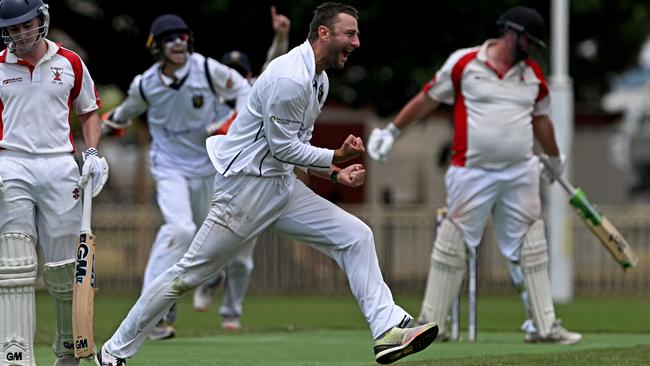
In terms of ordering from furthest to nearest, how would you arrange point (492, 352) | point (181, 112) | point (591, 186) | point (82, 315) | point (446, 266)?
point (591, 186) < point (181, 112) < point (446, 266) < point (492, 352) < point (82, 315)

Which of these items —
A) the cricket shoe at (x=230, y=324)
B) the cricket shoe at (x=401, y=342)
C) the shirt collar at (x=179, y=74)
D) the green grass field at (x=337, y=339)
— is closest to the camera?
the cricket shoe at (x=401, y=342)

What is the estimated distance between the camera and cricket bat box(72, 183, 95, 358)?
350 inches

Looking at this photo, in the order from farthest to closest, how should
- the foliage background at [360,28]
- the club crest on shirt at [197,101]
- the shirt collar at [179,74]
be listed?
the foliage background at [360,28]
the club crest on shirt at [197,101]
the shirt collar at [179,74]

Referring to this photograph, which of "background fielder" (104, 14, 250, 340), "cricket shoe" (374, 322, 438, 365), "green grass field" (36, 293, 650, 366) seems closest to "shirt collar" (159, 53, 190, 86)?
"background fielder" (104, 14, 250, 340)

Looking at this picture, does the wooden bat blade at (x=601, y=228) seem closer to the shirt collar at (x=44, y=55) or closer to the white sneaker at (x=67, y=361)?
the white sneaker at (x=67, y=361)

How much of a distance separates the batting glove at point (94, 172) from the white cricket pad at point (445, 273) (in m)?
3.71

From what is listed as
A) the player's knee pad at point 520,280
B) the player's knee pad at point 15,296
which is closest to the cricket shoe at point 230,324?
the player's knee pad at point 520,280

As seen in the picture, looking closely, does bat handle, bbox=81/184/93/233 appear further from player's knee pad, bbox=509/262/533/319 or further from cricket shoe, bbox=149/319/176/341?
player's knee pad, bbox=509/262/533/319

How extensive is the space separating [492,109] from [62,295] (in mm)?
4116

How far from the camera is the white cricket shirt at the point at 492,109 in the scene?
11.9 metres

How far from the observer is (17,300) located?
9070 mm

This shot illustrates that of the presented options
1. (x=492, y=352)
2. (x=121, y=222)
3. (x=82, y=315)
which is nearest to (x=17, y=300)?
(x=82, y=315)

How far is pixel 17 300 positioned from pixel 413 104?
437cm

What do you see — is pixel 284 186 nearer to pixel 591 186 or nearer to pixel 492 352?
pixel 492 352
